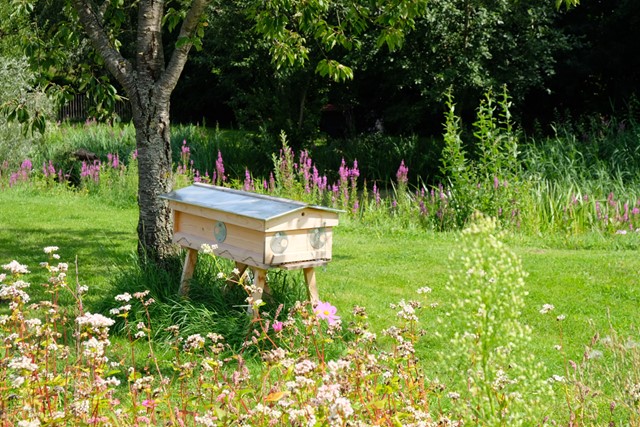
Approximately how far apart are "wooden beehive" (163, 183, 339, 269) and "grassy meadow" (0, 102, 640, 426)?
14.6 inches

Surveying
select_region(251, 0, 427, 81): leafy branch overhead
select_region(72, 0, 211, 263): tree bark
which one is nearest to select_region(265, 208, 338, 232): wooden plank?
select_region(72, 0, 211, 263): tree bark

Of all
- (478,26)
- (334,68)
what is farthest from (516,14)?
(334,68)

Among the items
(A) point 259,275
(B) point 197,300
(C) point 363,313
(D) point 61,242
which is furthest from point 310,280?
(D) point 61,242

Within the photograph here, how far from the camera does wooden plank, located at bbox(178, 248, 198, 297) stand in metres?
6.05

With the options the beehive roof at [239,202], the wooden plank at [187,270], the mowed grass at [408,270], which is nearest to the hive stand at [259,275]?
the wooden plank at [187,270]

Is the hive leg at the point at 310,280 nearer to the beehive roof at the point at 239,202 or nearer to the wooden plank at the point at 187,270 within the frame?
the beehive roof at the point at 239,202

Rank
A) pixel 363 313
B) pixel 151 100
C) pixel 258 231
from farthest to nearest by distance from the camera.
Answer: pixel 151 100 < pixel 258 231 < pixel 363 313

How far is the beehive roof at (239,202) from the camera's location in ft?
17.9

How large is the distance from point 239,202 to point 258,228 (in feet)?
1.48

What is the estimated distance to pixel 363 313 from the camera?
11.5 ft

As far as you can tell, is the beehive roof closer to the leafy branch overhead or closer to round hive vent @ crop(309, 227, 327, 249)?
round hive vent @ crop(309, 227, 327, 249)

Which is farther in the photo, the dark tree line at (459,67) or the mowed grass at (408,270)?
the dark tree line at (459,67)

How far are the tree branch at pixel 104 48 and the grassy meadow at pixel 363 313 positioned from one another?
1.47 meters

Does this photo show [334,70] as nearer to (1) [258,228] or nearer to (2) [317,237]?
(2) [317,237]
